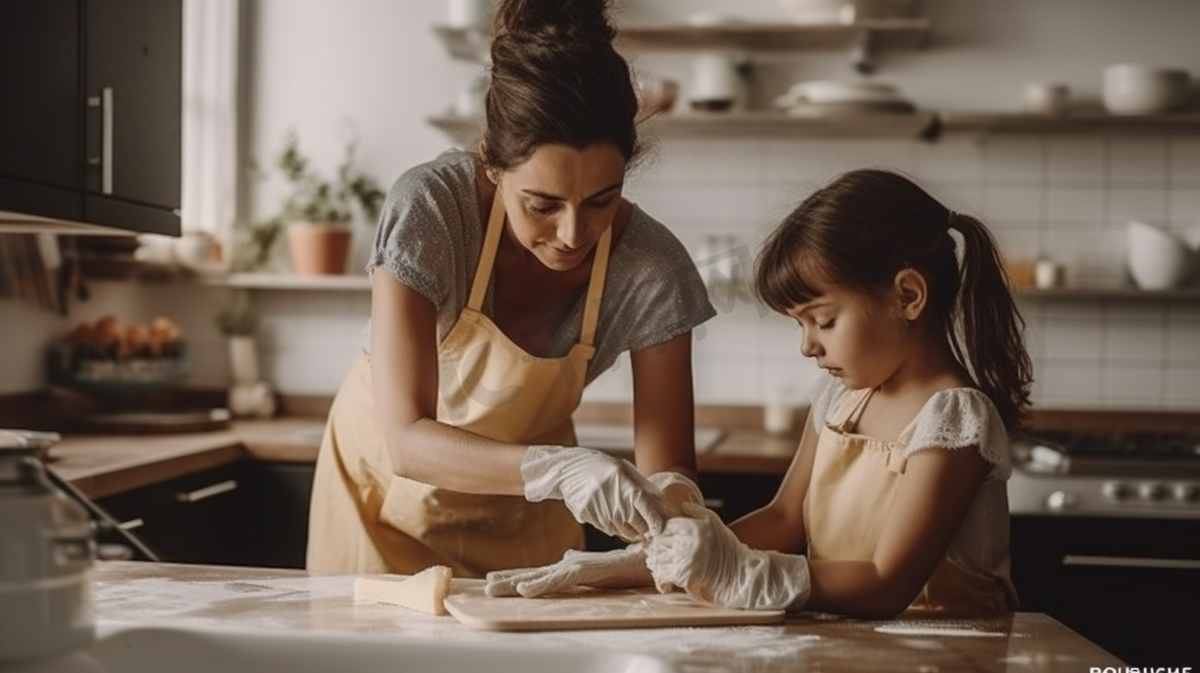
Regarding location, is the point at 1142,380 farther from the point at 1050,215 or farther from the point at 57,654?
the point at 57,654

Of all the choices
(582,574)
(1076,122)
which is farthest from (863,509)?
(1076,122)

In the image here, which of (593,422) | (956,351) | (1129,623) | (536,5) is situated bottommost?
(1129,623)

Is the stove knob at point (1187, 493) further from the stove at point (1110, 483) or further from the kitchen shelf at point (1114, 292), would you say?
the kitchen shelf at point (1114, 292)

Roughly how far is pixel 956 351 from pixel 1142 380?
2.01m

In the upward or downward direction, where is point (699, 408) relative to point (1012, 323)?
downward

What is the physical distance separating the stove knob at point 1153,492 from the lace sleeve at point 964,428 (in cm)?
142

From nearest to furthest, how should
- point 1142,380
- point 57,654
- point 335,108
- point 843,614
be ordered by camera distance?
point 57,654 → point 843,614 → point 1142,380 → point 335,108

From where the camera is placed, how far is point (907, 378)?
163 centimetres

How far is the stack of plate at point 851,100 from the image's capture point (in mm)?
3225

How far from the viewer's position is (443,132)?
358 centimetres

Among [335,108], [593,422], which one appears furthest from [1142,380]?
[335,108]

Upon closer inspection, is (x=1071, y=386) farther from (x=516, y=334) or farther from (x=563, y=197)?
(x=563, y=197)

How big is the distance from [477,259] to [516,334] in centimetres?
14

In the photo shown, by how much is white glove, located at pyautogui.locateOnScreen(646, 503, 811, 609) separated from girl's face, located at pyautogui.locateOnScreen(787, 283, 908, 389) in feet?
1.00
